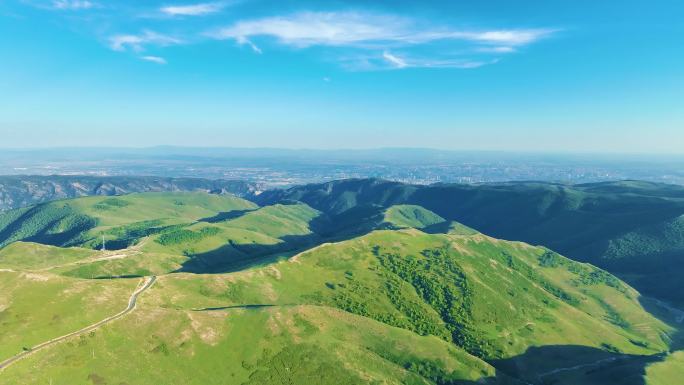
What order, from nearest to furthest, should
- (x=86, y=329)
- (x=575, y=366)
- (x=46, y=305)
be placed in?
(x=86, y=329)
(x=46, y=305)
(x=575, y=366)

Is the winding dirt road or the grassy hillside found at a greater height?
the grassy hillside

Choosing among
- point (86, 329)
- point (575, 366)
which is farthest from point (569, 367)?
point (86, 329)

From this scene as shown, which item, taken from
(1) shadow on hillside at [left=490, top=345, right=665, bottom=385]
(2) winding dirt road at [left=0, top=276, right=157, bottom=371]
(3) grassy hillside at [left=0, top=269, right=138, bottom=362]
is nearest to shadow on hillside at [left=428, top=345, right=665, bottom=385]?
(1) shadow on hillside at [left=490, top=345, right=665, bottom=385]

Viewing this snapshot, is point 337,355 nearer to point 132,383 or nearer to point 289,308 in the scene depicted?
point 289,308

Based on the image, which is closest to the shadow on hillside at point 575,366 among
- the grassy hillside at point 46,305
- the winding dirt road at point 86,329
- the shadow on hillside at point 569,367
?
the shadow on hillside at point 569,367

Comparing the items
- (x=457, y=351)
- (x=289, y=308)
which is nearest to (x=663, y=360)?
(x=457, y=351)

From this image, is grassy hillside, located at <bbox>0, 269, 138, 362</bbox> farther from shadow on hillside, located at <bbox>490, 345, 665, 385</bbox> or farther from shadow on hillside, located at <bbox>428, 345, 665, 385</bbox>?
shadow on hillside, located at <bbox>490, 345, 665, 385</bbox>

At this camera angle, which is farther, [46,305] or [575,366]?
[575,366]

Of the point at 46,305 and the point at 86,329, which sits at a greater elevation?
the point at 46,305

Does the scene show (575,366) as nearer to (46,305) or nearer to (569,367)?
(569,367)

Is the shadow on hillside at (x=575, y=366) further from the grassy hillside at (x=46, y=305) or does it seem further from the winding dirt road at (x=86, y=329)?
the grassy hillside at (x=46, y=305)

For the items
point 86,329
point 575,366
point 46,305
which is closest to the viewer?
point 86,329
